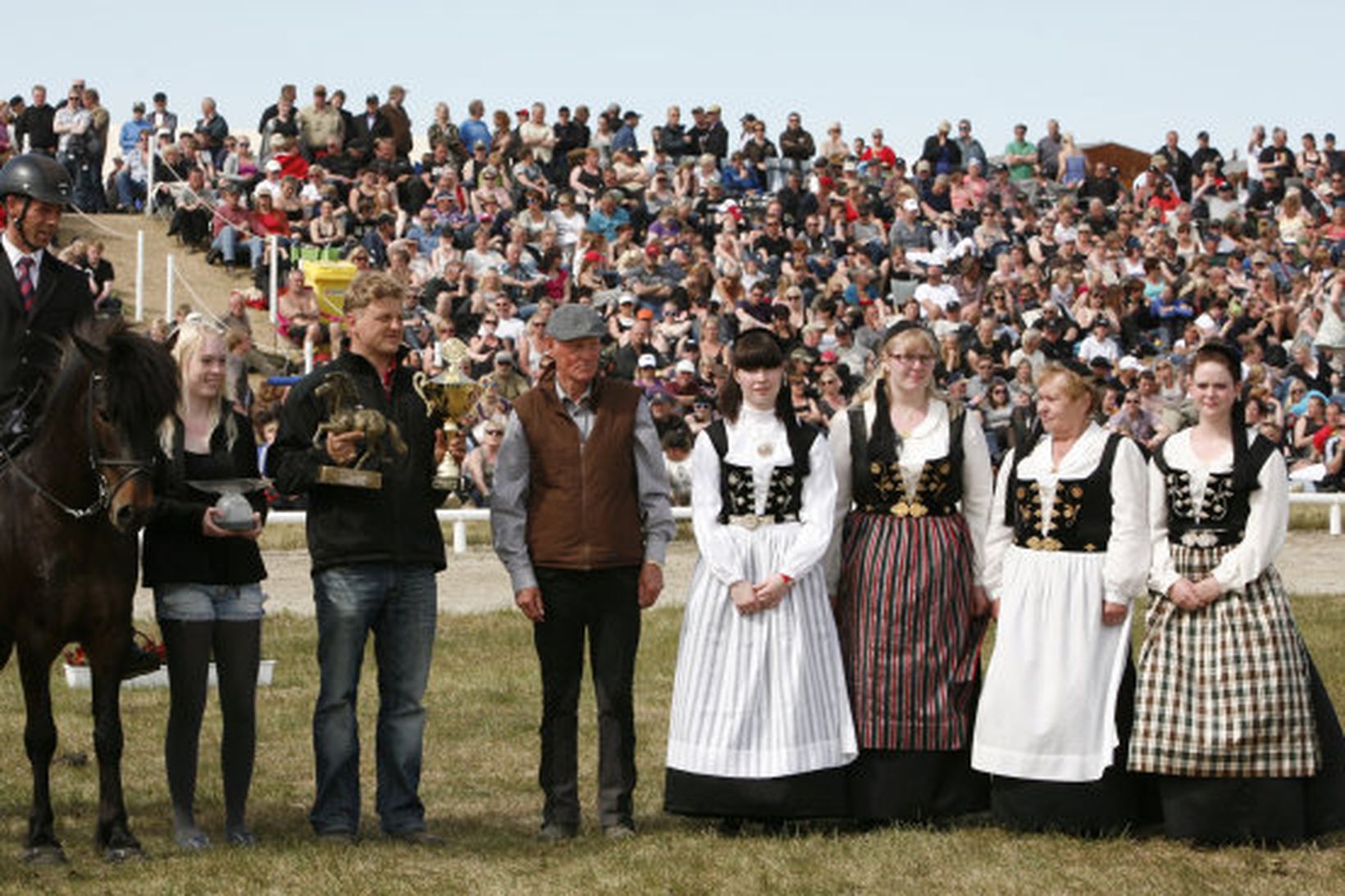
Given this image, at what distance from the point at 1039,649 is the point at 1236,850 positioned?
3.34 feet

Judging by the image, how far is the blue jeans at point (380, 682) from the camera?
305 inches

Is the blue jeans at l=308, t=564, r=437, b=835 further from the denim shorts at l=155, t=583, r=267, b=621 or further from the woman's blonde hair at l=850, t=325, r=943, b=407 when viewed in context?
the woman's blonde hair at l=850, t=325, r=943, b=407

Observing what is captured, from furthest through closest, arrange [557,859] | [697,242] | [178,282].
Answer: [697,242] < [178,282] < [557,859]

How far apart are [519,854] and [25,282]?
9.56 ft

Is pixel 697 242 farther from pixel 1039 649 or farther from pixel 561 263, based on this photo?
pixel 1039 649

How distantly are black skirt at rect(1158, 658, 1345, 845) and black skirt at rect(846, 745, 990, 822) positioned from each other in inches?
33.3

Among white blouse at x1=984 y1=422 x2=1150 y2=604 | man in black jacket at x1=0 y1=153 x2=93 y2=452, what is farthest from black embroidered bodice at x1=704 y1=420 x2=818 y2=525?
man in black jacket at x1=0 y1=153 x2=93 y2=452

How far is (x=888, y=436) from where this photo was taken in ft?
27.1

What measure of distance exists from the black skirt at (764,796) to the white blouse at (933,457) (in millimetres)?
796

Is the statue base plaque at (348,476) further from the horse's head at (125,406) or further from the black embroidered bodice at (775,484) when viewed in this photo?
the black embroidered bodice at (775,484)

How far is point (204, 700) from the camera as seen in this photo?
7.79m

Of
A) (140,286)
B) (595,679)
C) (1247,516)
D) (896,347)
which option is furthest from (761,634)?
(140,286)

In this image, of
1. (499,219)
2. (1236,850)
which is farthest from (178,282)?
(1236,850)

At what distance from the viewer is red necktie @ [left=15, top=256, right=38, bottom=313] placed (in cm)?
809
